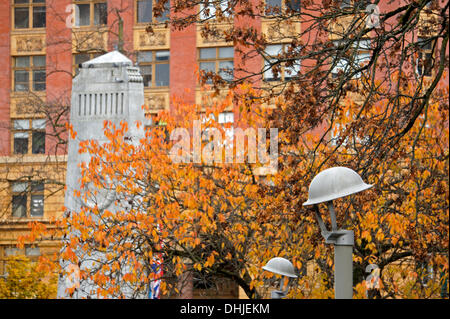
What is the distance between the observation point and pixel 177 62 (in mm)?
39750

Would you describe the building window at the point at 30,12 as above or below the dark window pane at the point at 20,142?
above

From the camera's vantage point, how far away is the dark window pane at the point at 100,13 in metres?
39.9

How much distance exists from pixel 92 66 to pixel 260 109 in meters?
4.59

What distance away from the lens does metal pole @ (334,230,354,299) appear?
9133 mm

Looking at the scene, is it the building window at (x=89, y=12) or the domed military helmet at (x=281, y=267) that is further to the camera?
the building window at (x=89, y=12)

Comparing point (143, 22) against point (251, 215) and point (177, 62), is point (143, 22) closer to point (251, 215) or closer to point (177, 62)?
point (177, 62)

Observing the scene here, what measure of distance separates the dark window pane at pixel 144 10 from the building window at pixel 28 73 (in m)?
5.30

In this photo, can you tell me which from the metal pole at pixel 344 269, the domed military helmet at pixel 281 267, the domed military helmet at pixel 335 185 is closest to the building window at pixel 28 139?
the domed military helmet at pixel 281 267

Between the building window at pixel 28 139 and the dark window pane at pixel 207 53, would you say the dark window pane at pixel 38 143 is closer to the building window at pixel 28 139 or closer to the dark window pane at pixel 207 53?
the building window at pixel 28 139

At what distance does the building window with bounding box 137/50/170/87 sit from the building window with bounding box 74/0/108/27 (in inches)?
104

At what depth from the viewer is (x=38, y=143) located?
40.8 m
